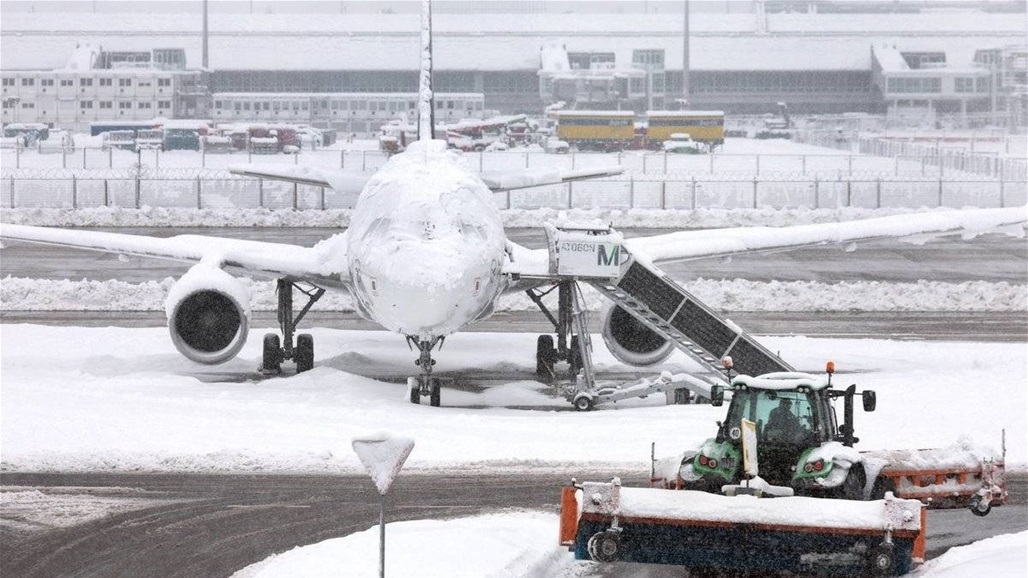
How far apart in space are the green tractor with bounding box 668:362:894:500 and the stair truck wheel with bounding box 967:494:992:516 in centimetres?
134

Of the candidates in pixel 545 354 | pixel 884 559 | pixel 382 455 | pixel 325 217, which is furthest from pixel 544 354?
pixel 325 217

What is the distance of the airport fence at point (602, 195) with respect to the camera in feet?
203

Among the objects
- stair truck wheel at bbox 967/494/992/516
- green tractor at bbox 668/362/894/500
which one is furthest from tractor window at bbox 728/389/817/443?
stair truck wheel at bbox 967/494/992/516

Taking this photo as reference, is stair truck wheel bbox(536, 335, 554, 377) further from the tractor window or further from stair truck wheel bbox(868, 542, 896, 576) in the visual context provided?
stair truck wheel bbox(868, 542, 896, 576)

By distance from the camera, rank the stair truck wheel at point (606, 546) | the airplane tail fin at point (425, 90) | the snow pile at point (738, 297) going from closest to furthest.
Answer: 1. the stair truck wheel at point (606, 546)
2. the airplane tail fin at point (425, 90)
3. the snow pile at point (738, 297)

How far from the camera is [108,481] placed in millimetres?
20094

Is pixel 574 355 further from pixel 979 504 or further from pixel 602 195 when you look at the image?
pixel 602 195

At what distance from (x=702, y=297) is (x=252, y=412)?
1690cm

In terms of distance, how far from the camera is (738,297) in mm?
38844

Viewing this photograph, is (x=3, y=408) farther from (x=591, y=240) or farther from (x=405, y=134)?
(x=405, y=134)

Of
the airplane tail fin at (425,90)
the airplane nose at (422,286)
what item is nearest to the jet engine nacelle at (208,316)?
the airplane nose at (422,286)

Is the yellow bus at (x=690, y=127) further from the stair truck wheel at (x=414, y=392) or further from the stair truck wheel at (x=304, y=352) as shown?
the stair truck wheel at (x=414, y=392)

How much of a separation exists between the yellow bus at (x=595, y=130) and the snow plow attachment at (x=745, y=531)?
3142 inches

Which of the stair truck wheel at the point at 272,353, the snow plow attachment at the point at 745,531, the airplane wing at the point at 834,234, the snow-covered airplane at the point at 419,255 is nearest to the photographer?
the snow plow attachment at the point at 745,531
